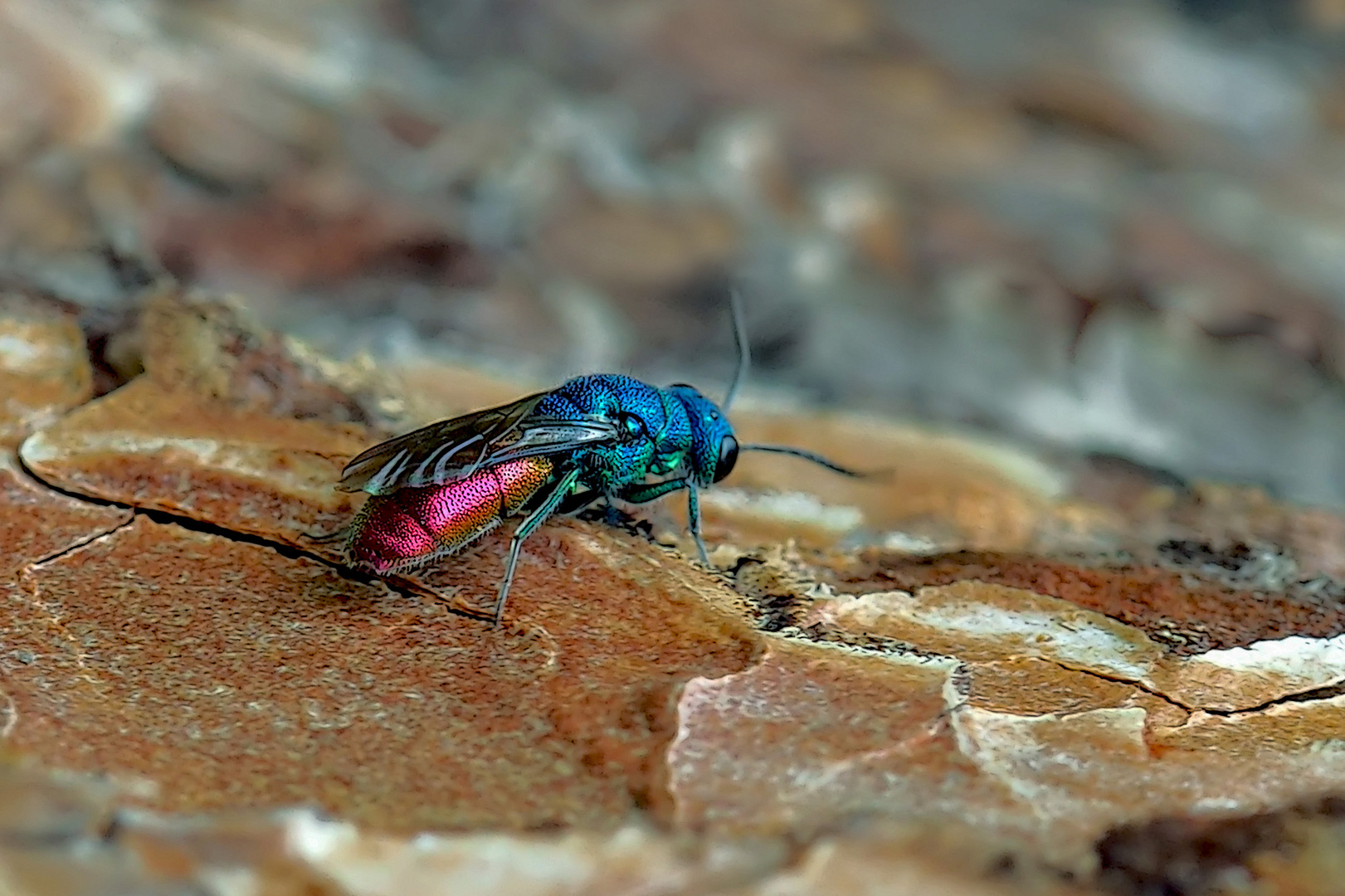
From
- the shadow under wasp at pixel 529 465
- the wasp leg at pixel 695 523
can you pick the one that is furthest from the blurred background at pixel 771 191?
the wasp leg at pixel 695 523

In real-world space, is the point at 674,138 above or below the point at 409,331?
above

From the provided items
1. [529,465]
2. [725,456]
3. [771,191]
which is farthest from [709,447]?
[771,191]

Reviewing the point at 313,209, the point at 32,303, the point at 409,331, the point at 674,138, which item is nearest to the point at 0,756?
the point at 32,303

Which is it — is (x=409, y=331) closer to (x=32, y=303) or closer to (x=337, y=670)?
(x=32, y=303)

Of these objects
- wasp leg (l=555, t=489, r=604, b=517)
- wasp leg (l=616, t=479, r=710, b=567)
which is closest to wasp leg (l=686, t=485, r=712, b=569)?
wasp leg (l=616, t=479, r=710, b=567)

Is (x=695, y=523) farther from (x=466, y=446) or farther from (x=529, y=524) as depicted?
(x=466, y=446)

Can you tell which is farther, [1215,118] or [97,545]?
[1215,118]

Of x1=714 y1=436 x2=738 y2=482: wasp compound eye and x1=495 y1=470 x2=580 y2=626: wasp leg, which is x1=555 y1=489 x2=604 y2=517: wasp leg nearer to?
x1=495 y1=470 x2=580 y2=626: wasp leg
